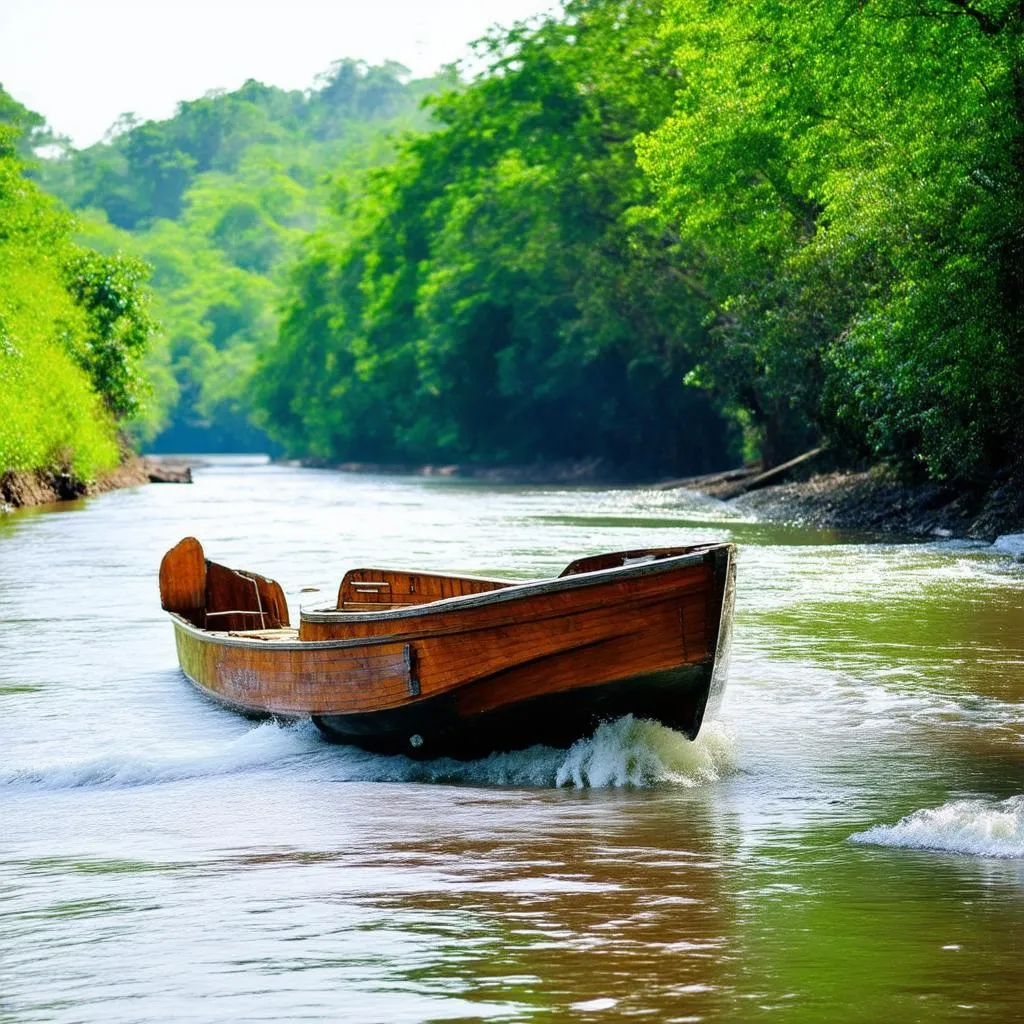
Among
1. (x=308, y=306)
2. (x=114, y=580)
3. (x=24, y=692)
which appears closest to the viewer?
(x=24, y=692)

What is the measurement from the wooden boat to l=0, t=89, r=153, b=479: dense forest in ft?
98.0

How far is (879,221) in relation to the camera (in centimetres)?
2764

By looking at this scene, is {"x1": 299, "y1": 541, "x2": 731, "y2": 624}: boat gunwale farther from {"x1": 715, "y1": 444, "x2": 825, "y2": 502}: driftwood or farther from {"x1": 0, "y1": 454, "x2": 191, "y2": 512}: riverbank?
{"x1": 0, "y1": 454, "x2": 191, "y2": 512}: riverbank

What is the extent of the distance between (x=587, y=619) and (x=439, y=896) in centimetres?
308

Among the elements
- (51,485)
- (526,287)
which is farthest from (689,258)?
(526,287)

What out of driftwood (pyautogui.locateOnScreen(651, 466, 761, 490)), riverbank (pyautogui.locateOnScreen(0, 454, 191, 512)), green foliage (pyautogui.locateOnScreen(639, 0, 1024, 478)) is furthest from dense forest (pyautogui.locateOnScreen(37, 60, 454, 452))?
green foliage (pyautogui.locateOnScreen(639, 0, 1024, 478))

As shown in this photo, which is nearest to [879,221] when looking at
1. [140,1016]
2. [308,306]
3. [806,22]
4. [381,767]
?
[806,22]

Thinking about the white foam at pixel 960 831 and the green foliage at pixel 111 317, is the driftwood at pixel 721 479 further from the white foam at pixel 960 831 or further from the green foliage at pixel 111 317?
the white foam at pixel 960 831

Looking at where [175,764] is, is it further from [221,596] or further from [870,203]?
[870,203]

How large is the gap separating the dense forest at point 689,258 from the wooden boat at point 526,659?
1536 centimetres

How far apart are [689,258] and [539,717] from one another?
40296 mm

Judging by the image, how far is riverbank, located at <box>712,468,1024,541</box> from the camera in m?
29.8

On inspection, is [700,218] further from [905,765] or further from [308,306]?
[308,306]

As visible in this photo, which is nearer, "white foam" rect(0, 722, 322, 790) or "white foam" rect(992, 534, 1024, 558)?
"white foam" rect(0, 722, 322, 790)
